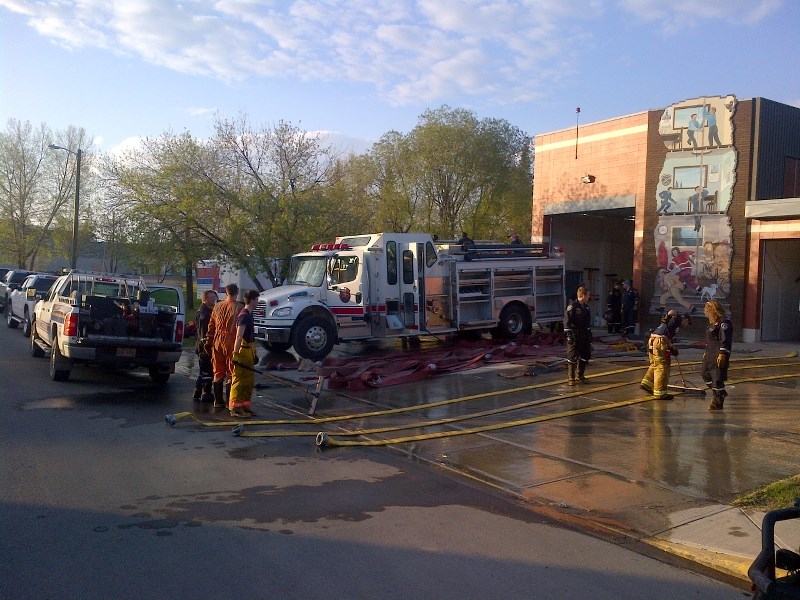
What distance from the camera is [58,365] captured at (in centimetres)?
1261

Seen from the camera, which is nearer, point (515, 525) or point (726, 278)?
point (515, 525)

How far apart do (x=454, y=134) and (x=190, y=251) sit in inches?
582

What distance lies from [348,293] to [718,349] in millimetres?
8432

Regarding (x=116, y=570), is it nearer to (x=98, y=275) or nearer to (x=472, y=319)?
(x=98, y=275)

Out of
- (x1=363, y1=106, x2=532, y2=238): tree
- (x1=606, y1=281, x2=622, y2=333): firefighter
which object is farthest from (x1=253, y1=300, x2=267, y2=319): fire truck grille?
(x1=363, y1=106, x2=532, y2=238): tree

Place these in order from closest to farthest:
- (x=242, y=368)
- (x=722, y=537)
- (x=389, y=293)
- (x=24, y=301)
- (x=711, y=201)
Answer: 1. (x=722, y=537)
2. (x=242, y=368)
3. (x=389, y=293)
4. (x=711, y=201)
5. (x=24, y=301)

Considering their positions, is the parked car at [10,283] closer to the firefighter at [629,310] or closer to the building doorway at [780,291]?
the firefighter at [629,310]

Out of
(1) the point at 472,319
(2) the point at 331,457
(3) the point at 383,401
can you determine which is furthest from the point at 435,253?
(2) the point at 331,457

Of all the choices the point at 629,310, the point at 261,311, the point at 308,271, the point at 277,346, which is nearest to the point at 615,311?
the point at 629,310

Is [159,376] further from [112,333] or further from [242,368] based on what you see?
[242,368]

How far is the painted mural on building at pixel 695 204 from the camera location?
19891 mm

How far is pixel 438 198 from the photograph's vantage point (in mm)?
36969

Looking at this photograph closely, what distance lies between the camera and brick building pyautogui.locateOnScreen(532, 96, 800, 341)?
19.5 m

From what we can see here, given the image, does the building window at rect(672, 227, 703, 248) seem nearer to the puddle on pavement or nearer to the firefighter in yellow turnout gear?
the firefighter in yellow turnout gear
